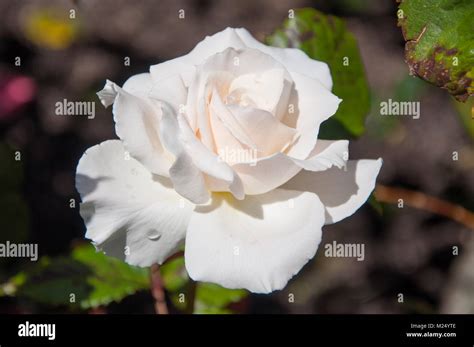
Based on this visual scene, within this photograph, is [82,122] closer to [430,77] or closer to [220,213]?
[220,213]

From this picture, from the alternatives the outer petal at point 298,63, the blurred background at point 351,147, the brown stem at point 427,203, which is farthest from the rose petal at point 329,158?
the blurred background at point 351,147

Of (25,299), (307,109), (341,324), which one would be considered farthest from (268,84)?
(25,299)

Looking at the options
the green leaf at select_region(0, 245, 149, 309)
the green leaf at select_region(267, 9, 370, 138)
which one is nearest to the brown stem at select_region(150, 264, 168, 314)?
the green leaf at select_region(0, 245, 149, 309)

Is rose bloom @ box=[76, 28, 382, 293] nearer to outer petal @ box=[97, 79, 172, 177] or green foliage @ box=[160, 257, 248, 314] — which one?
outer petal @ box=[97, 79, 172, 177]

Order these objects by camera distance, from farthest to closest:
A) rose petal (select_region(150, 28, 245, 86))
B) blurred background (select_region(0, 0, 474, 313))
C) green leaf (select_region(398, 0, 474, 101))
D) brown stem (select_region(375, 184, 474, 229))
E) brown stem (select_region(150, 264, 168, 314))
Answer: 1. blurred background (select_region(0, 0, 474, 313))
2. brown stem (select_region(375, 184, 474, 229))
3. brown stem (select_region(150, 264, 168, 314))
4. rose petal (select_region(150, 28, 245, 86))
5. green leaf (select_region(398, 0, 474, 101))

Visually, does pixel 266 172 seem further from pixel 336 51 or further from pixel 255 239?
pixel 336 51

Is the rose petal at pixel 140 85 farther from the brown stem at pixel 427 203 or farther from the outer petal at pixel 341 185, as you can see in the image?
the brown stem at pixel 427 203
